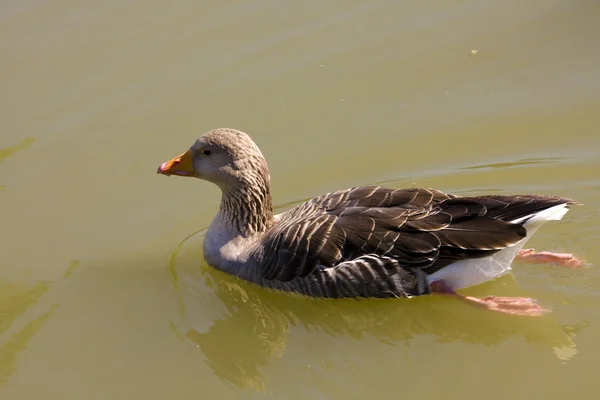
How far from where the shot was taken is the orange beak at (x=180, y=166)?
788cm

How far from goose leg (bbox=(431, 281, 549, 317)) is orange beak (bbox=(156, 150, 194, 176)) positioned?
8.46 ft

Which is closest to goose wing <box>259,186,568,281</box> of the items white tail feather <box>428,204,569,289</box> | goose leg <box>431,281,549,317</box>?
white tail feather <box>428,204,569,289</box>

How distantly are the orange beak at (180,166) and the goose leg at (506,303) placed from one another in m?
2.58

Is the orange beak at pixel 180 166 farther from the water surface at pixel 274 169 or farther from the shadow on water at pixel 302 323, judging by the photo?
the shadow on water at pixel 302 323

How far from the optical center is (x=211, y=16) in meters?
11.4

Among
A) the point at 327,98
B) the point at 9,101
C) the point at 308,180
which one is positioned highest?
the point at 9,101

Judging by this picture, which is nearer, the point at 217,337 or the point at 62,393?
the point at 62,393

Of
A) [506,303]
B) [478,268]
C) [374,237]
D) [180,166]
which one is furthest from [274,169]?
[506,303]

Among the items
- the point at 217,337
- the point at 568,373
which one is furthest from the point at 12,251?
the point at 568,373

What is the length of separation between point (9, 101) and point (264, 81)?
3244 millimetres

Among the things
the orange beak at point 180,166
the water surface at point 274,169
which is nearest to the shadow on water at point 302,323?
the water surface at point 274,169

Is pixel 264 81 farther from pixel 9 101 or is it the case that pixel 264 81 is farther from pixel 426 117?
pixel 9 101

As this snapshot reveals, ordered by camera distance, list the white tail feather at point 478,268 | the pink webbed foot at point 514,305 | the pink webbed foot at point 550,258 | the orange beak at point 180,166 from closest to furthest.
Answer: the pink webbed foot at point 514,305 → the white tail feather at point 478,268 → the pink webbed foot at point 550,258 → the orange beak at point 180,166

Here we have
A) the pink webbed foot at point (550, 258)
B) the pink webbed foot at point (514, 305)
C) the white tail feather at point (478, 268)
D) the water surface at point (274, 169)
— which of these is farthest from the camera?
the pink webbed foot at point (550, 258)
